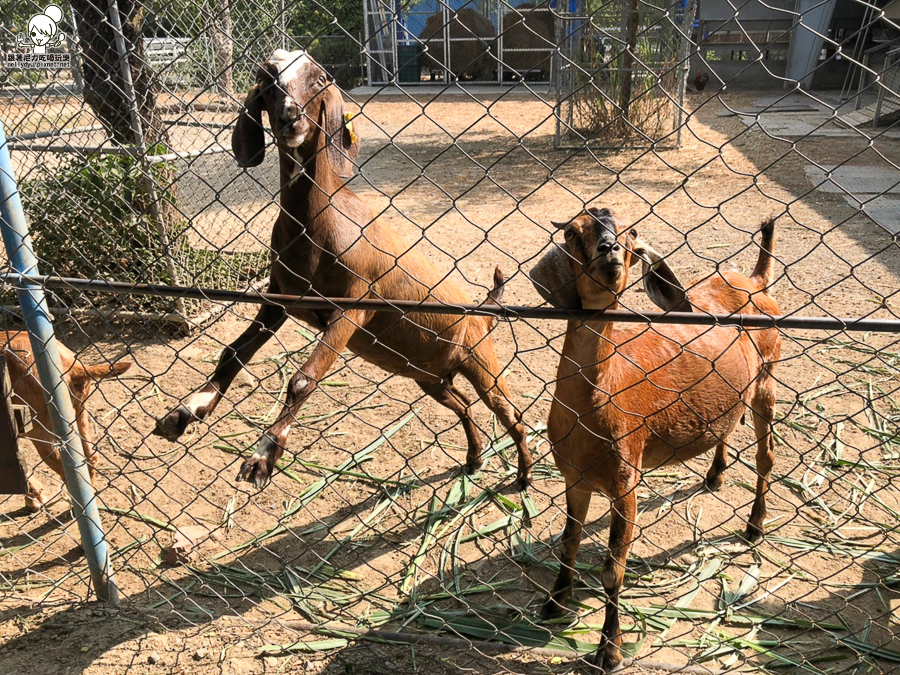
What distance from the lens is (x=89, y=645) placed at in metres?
2.96

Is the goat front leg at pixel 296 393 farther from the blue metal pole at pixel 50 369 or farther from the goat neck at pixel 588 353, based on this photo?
the goat neck at pixel 588 353

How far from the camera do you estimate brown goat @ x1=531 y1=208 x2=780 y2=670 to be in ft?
7.57

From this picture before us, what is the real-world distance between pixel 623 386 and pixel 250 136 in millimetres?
1775

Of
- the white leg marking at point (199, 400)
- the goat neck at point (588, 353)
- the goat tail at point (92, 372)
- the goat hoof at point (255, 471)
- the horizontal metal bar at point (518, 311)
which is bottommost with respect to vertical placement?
the goat tail at point (92, 372)

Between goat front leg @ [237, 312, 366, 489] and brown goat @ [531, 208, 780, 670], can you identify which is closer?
brown goat @ [531, 208, 780, 670]

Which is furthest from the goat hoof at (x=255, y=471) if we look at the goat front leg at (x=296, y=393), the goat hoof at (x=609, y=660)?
the goat hoof at (x=609, y=660)

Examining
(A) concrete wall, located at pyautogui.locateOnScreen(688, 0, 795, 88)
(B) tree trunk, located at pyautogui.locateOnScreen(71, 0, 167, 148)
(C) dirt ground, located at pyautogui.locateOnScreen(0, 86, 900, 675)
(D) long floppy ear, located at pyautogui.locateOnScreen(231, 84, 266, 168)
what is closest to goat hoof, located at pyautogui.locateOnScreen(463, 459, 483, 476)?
(C) dirt ground, located at pyautogui.locateOnScreen(0, 86, 900, 675)

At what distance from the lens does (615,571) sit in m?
2.72

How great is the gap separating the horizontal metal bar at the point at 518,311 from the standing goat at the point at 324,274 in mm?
226

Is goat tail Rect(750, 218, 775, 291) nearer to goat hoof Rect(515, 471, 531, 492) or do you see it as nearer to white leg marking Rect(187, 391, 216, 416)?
goat hoof Rect(515, 471, 531, 492)

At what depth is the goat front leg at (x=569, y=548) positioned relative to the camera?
2.95 metres

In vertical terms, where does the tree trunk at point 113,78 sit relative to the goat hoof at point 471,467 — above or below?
above

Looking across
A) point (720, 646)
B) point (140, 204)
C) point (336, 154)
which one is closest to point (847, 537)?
point (720, 646)

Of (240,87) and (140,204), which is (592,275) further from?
(240,87)
